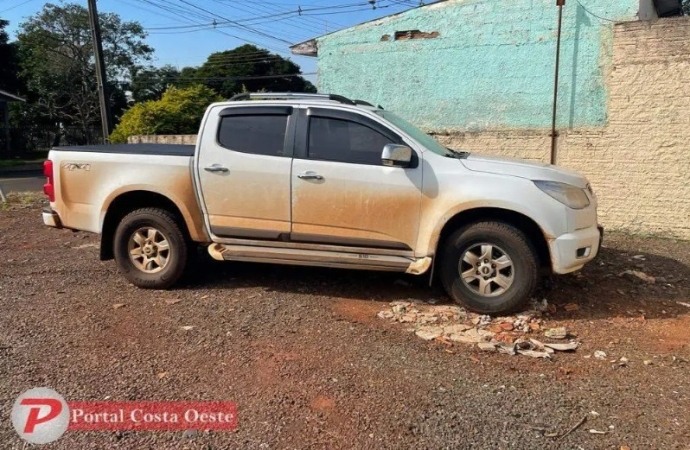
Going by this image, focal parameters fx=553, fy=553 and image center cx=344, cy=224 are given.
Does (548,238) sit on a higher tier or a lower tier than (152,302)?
higher

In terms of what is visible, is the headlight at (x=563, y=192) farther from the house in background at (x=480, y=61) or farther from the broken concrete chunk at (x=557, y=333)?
the house in background at (x=480, y=61)

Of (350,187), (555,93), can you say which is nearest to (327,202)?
(350,187)

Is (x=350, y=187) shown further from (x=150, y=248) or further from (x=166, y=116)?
(x=166, y=116)

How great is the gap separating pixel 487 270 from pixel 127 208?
3.69 meters

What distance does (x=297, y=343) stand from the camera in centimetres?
434

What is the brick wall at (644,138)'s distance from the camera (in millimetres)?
7922

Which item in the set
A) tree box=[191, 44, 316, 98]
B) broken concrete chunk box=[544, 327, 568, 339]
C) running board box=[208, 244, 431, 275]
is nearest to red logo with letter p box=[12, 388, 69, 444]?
running board box=[208, 244, 431, 275]

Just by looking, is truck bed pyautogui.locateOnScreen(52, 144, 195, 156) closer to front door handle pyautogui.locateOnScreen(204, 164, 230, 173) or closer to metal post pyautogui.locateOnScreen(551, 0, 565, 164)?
front door handle pyautogui.locateOnScreen(204, 164, 230, 173)

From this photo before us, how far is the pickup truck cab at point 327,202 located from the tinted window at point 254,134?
0.04ft

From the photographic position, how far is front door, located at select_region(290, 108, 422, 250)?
496cm

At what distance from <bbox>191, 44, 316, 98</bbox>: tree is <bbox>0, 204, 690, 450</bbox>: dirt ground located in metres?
48.4

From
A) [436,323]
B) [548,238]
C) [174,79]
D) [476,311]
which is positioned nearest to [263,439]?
[436,323]

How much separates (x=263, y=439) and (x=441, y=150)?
3.25 metres

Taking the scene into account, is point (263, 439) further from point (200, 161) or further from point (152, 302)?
point (200, 161)
